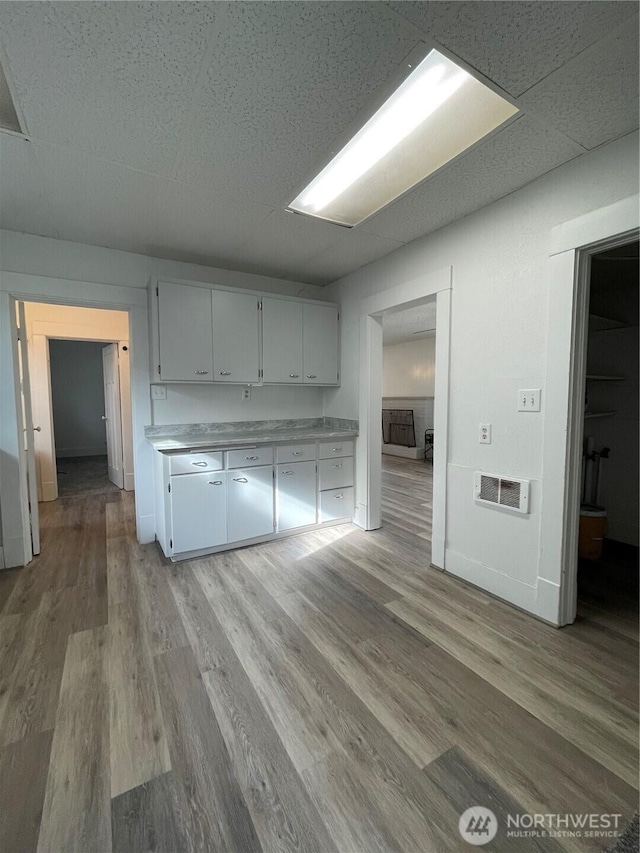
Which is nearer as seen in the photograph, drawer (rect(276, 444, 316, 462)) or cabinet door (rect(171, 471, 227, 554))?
cabinet door (rect(171, 471, 227, 554))

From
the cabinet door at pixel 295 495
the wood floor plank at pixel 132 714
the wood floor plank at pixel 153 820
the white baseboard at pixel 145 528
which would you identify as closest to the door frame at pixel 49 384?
the white baseboard at pixel 145 528

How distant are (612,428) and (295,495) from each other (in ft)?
9.67

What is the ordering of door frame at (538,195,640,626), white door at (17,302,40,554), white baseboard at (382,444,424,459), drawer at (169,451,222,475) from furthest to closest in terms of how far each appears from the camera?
white baseboard at (382,444,424,459), white door at (17,302,40,554), drawer at (169,451,222,475), door frame at (538,195,640,626)

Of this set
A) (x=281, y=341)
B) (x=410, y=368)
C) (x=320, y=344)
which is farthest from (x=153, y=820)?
(x=410, y=368)

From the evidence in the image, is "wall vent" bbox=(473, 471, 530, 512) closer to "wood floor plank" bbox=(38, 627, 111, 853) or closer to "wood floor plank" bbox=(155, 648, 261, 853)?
"wood floor plank" bbox=(155, 648, 261, 853)

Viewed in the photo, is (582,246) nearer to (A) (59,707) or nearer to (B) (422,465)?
(A) (59,707)

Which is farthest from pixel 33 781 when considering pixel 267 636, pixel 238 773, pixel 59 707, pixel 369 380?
pixel 369 380

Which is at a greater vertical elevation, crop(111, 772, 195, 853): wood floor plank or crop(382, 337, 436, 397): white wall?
crop(382, 337, 436, 397): white wall

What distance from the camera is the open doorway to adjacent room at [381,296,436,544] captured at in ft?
17.0

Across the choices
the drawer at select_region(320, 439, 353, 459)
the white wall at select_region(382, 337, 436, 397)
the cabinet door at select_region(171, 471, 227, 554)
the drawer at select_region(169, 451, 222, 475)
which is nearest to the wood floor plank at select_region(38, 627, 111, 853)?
the cabinet door at select_region(171, 471, 227, 554)

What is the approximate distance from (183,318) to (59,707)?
2513 mm

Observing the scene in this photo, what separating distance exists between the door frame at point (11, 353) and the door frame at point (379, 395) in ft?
6.45

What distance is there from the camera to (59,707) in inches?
56.2

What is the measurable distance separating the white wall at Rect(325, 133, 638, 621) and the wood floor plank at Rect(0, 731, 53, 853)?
230cm
